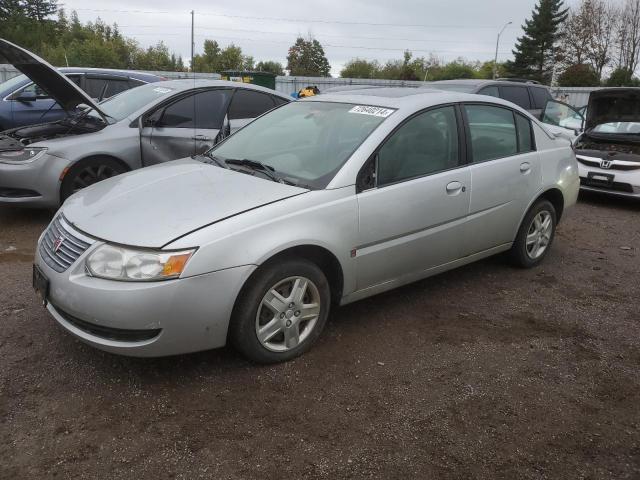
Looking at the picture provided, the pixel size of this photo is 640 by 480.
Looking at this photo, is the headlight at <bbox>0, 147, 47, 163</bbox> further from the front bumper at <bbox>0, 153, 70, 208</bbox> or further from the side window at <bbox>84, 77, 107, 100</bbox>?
the side window at <bbox>84, 77, 107, 100</bbox>

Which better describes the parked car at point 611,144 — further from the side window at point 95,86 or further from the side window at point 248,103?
the side window at point 95,86

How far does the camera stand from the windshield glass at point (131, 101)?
6360 mm

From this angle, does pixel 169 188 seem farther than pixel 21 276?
No

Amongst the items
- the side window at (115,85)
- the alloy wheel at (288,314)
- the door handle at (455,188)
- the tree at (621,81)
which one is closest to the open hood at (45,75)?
the side window at (115,85)

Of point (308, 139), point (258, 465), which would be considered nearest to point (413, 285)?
point (308, 139)

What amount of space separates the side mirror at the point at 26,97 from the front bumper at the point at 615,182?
817 centimetres

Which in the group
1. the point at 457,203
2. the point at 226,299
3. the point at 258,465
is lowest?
the point at 258,465

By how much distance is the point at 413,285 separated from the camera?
460 centimetres

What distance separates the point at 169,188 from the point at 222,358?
1106mm

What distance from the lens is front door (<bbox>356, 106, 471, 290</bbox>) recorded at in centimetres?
351

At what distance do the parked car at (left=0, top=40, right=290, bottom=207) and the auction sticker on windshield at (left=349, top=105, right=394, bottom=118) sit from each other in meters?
1.54

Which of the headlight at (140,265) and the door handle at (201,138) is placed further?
the door handle at (201,138)

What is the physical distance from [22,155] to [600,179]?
7.72m

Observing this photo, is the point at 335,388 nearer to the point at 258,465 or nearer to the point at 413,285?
the point at 258,465
